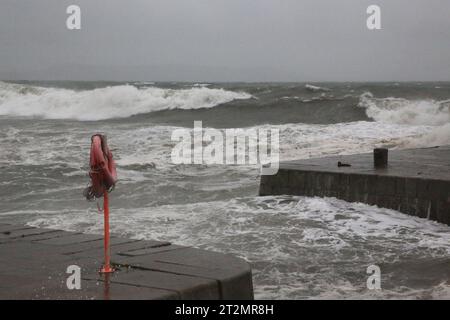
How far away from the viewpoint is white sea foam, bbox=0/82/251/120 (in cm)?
4028

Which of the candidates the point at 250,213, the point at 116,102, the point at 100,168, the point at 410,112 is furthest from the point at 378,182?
the point at 116,102

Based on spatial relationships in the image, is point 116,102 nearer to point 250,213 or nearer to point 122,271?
point 250,213

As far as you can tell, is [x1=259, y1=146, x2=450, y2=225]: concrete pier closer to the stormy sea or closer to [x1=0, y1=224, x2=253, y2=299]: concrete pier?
the stormy sea

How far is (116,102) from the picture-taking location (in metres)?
41.7

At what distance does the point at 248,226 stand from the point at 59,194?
497 centimetres

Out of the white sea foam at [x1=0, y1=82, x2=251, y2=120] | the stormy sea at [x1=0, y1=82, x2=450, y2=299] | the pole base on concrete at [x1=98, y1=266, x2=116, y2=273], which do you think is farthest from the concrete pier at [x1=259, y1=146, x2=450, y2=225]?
the white sea foam at [x1=0, y1=82, x2=251, y2=120]

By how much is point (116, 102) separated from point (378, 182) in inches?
1339

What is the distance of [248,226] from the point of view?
28.1ft

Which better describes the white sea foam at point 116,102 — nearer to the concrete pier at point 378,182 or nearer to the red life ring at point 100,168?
the concrete pier at point 378,182

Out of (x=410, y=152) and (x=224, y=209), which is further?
(x=410, y=152)

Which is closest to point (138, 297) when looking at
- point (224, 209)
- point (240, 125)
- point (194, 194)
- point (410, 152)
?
point (224, 209)

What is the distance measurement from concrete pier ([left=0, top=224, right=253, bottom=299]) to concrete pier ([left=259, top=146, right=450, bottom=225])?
4.58 meters
